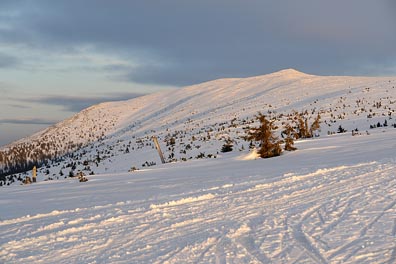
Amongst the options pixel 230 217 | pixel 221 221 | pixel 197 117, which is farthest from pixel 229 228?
pixel 197 117

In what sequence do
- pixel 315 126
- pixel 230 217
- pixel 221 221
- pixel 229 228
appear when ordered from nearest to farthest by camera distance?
1. pixel 229 228
2. pixel 221 221
3. pixel 230 217
4. pixel 315 126

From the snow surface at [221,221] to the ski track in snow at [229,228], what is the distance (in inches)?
0.5

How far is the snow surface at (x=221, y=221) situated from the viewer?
473 cm

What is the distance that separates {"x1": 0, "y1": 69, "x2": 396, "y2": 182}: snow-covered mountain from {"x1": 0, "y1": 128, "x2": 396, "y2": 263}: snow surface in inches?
389

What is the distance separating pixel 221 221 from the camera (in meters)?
6.05

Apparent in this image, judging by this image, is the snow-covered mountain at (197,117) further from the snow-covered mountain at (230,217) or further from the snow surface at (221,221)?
the snow surface at (221,221)

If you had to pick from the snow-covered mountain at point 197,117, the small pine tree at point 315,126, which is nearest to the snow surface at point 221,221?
the snow-covered mountain at point 197,117

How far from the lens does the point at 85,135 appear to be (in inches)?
2248

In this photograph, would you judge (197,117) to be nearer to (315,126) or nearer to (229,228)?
(315,126)

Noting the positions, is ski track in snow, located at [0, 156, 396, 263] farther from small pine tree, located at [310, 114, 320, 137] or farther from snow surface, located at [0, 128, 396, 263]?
small pine tree, located at [310, 114, 320, 137]

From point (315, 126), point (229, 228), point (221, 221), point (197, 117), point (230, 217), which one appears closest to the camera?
point (229, 228)

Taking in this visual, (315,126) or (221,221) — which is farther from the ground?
(315,126)

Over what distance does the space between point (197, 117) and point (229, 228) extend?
36.4 metres

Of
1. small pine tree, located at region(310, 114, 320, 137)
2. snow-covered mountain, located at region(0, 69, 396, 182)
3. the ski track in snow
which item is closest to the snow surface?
the ski track in snow
